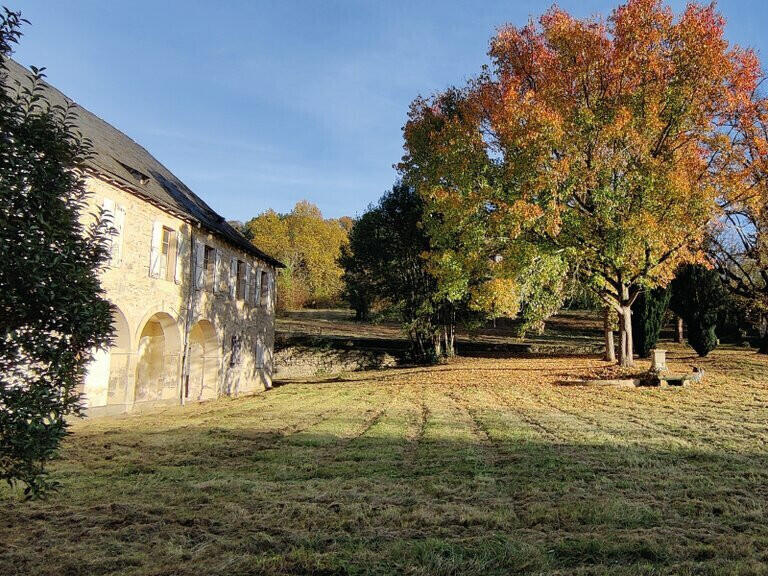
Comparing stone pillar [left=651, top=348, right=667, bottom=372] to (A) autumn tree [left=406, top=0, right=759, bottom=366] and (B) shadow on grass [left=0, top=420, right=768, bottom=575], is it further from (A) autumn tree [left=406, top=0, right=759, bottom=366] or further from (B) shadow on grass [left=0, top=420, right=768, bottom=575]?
(B) shadow on grass [left=0, top=420, right=768, bottom=575]

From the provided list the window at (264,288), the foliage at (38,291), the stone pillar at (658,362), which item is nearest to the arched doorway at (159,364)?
the window at (264,288)

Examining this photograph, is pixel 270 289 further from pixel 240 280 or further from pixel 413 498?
pixel 413 498

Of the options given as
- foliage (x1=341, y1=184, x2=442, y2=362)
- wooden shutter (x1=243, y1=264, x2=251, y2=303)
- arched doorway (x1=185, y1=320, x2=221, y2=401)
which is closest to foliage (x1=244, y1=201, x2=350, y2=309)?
foliage (x1=341, y1=184, x2=442, y2=362)

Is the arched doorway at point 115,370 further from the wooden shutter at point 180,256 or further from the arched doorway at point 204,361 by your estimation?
the arched doorway at point 204,361

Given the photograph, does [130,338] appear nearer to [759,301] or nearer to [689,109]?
[689,109]

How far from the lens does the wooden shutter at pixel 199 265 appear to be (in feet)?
55.5

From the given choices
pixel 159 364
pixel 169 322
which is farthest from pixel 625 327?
pixel 159 364

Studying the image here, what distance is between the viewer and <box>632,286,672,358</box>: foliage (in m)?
21.7

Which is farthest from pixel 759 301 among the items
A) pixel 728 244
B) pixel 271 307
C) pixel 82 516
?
pixel 82 516

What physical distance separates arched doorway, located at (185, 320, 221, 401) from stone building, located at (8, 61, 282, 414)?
0.13 feet

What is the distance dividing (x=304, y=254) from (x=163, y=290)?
40818 millimetres

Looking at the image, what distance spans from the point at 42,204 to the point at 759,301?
23471 mm

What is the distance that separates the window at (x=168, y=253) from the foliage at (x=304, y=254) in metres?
32.8

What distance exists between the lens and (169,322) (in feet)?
52.2
